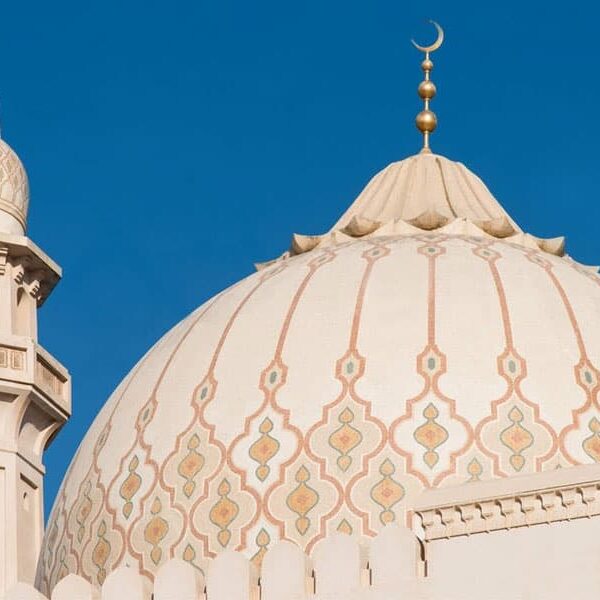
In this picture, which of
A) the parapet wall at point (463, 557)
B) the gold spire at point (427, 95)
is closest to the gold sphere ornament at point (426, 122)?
the gold spire at point (427, 95)

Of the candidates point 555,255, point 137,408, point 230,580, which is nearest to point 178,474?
point 137,408

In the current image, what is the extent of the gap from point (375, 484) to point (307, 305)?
1.56 metres

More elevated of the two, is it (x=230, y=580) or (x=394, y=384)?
(x=394, y=384)

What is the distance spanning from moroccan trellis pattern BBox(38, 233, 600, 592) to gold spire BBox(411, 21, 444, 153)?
8.10 feet

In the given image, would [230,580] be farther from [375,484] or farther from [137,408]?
[137,408]

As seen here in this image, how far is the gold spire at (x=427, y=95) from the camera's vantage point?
20562 mm

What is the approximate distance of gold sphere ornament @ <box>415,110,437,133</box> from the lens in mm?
20562

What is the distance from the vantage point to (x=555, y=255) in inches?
740

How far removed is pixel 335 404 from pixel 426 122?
4.11m

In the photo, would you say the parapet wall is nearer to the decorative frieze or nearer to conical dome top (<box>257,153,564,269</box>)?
the decorative frieze

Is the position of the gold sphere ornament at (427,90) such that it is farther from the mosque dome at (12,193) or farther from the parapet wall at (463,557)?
the parapet wall at (463,557)

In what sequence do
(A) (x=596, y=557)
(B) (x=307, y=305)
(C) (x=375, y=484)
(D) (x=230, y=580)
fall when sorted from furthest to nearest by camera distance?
(B) (x=307, y=305), (C) (x=375, y=484), (D) (x=230, y=580), (A) (x=596, y=557)

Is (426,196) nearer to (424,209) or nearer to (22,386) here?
(424,209)

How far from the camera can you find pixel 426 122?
67.5 feet
